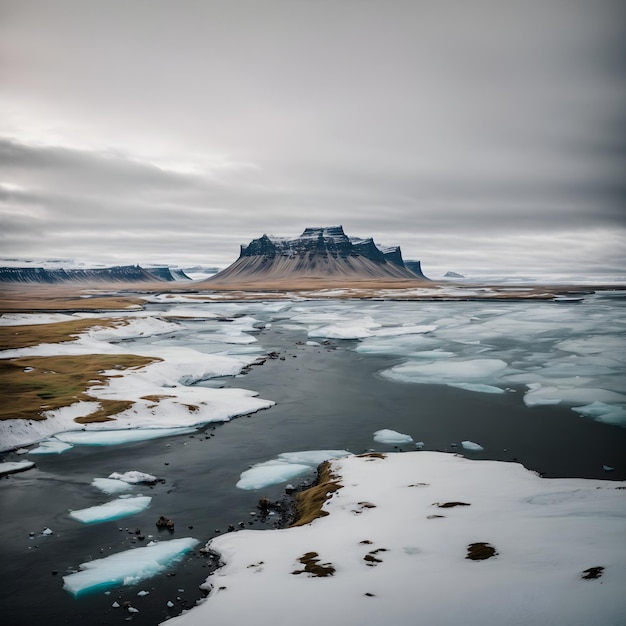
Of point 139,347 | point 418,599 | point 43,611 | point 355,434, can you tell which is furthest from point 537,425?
point 139,347

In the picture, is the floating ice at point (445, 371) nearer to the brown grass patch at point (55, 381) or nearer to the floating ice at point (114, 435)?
the floating ice at point (114, 435)

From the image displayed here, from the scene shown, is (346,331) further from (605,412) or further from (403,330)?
(605,412)

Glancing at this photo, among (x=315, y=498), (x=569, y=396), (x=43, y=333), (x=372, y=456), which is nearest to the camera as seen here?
(x=315, y=498)

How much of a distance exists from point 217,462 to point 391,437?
1050 cm

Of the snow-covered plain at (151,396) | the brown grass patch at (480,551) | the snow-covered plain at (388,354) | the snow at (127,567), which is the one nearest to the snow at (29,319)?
the snow-covered plain at (388,354)

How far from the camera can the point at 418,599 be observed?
11273 millimetres

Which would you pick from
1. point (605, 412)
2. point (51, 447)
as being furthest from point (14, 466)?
point (605, 412)

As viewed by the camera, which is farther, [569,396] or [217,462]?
[569,396]

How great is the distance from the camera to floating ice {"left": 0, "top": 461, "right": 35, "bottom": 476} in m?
22.4

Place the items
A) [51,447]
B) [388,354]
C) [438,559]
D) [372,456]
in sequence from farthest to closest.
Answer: [388,354] < [51,447] < [372,456] < [438,559]

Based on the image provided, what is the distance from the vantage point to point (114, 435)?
1081 inches

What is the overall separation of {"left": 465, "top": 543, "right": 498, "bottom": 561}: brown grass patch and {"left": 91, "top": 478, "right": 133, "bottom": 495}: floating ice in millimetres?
15063

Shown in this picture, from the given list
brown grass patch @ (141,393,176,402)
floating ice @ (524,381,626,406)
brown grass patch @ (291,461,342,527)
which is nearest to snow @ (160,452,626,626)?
brown grass patch @ (291,461,342,527)

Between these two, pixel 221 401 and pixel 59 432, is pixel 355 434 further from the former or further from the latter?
pixel 59 432
